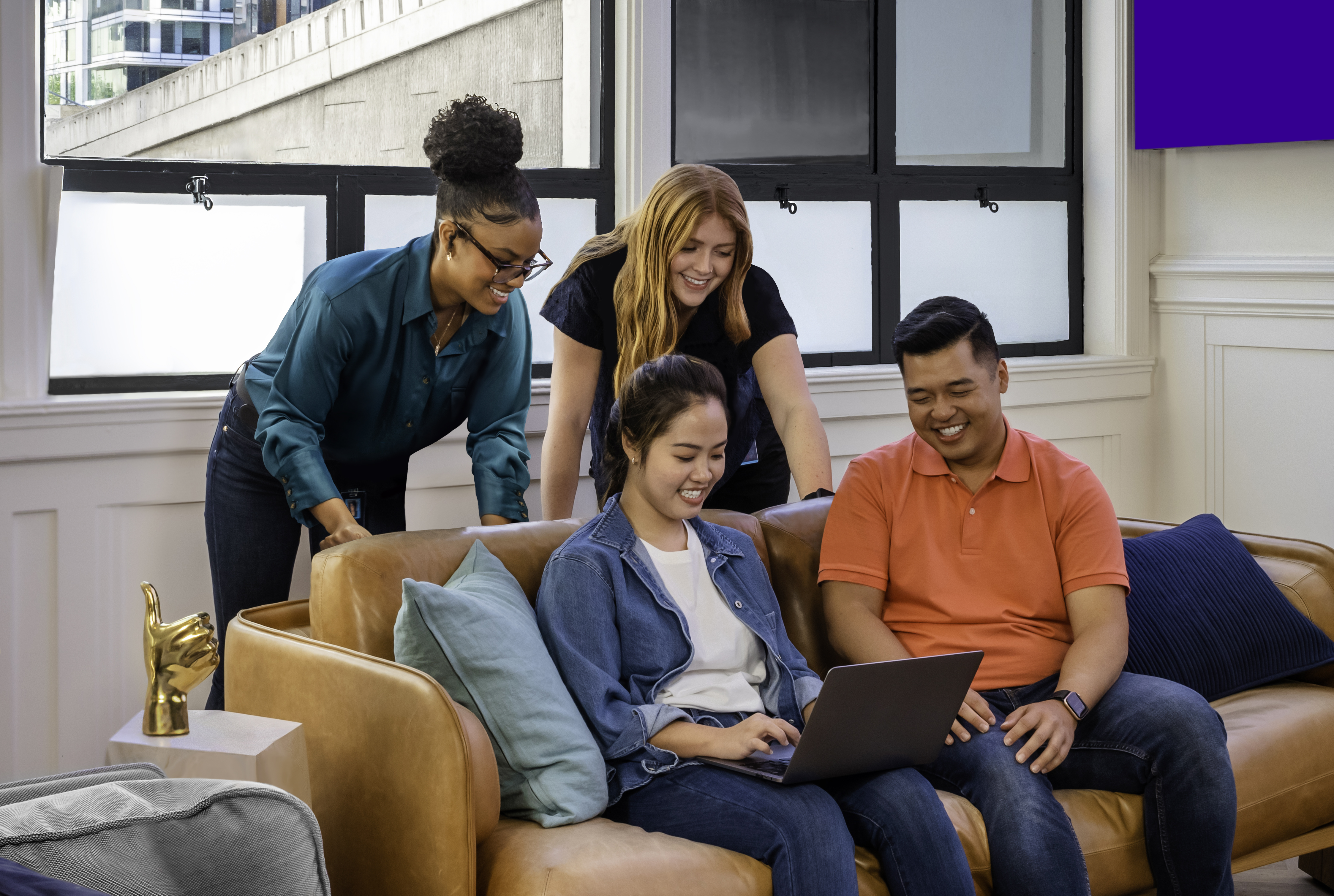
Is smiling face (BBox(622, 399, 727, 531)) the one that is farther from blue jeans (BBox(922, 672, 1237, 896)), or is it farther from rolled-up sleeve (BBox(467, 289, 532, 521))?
blue jeans (BBox(922, 672, 1237, 896))

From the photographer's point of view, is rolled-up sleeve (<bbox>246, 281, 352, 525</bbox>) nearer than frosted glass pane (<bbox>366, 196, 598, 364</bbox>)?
Yes

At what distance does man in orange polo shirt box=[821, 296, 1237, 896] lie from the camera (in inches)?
79.8

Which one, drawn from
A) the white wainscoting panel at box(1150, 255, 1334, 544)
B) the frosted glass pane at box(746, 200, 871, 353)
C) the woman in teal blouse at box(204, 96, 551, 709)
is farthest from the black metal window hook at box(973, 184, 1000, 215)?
the woman in teal blouse at box(204, 96, 551, 709)

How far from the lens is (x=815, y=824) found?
177cm

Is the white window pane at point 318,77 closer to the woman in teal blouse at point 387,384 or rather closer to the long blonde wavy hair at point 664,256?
the woman in teal blouse at point 387,384

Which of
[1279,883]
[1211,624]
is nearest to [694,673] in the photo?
[1211,624]

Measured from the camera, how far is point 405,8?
3.20 meters

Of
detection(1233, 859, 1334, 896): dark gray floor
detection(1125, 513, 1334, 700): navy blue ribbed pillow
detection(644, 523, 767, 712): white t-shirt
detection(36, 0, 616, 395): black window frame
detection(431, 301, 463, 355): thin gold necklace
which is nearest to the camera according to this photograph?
detection(644, 523, 767, 712): white t-shirt

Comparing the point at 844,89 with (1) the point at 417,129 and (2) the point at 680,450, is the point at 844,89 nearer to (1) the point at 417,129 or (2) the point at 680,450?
(1) the point at 417,129

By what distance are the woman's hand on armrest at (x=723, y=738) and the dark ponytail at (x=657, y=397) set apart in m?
0.45

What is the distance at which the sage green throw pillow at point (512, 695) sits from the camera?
6.02 ft

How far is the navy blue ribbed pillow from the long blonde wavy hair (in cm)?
95

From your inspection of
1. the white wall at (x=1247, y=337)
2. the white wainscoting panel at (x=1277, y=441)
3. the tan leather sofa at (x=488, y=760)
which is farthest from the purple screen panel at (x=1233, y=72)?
the tan leather sofa at (x=488, y=760)

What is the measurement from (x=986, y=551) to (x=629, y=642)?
0.69 m
